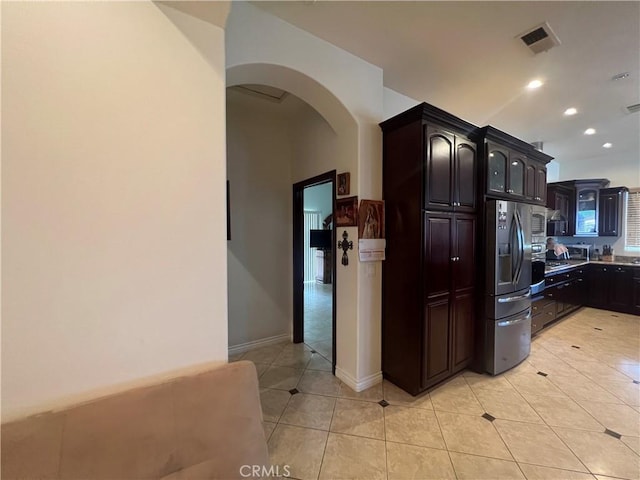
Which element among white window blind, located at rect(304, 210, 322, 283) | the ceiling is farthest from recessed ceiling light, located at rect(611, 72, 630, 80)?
white window blind, located at rect(304, 210, 322, 283)

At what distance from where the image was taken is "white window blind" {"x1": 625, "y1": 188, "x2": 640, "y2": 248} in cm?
502

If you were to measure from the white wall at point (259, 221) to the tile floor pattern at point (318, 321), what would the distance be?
17.3 inches

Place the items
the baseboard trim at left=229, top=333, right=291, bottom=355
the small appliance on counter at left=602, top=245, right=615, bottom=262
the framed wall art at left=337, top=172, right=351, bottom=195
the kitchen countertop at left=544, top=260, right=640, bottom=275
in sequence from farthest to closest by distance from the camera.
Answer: the small appliance on counter at left=602, top=245, right=615, bottom=262
the kitchen countertop at left=544, top=260, right=640, bottom=275
the baseboard trim at left=229, top=333, right=291, bottom=355
the framed wall art at left=337, top=172, right=351, bottom=195

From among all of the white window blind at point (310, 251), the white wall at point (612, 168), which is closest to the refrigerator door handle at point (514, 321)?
the white wall at point (612, 168)

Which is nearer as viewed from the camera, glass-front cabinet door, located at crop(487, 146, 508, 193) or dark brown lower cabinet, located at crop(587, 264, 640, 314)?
glass-front cabinet door, located at crop(487, 146, 508, 193)

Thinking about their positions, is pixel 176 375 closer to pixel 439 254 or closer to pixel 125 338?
pixel 125 338

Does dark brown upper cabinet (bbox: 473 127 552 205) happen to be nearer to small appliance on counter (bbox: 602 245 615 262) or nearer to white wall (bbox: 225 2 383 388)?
white wall (bbox: 225 2 383 388)

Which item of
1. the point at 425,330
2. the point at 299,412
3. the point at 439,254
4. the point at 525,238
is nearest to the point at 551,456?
Answer: the point at 425,330

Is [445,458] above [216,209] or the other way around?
the other way around

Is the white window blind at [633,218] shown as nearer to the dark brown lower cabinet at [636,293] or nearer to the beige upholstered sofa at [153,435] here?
the dark brown lower cabinet at [636,293]

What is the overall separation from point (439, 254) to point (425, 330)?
70 centimetres

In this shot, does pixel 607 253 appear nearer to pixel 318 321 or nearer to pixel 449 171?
pixel 449 171

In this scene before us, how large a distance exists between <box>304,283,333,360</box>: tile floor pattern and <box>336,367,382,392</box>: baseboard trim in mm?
527

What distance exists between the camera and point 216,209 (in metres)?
1.27
